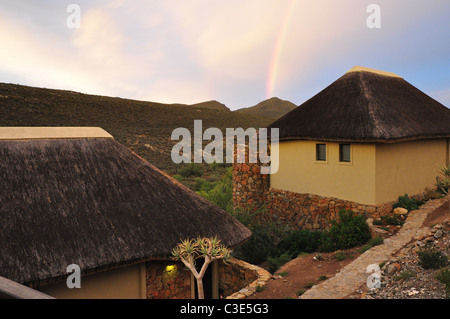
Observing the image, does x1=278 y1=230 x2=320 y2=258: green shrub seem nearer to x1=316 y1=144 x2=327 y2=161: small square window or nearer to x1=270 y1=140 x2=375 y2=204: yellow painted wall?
x1=270 y1=140 x2=375 y2=204: yellow painted wall

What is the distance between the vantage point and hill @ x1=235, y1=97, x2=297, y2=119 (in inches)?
4272

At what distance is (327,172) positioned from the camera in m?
13.8

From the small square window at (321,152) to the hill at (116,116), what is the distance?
19.9m

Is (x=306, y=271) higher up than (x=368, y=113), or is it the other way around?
(x=368, y=113)

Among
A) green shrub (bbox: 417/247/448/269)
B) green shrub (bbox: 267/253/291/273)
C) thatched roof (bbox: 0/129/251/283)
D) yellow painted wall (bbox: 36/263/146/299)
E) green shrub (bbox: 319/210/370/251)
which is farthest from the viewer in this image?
green shrub (bbox: 319/210/370/251)

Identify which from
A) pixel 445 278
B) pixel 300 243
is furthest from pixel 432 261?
pixel 300 243

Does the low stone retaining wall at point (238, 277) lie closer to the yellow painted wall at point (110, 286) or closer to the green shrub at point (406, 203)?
the yellow painted wall at point (110, 286)

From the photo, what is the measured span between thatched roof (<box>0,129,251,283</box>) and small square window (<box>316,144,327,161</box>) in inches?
266

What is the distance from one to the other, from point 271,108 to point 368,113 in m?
102

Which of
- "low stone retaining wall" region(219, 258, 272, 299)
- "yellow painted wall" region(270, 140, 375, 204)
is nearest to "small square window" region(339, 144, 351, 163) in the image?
"yellow painted wall" region(270, 140, 375, 204)

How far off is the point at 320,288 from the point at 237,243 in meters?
2.32

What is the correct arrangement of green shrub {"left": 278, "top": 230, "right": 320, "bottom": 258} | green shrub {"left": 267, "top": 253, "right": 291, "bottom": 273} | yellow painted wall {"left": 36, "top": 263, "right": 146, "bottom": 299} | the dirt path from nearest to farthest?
yellow painted wall {"left": 36, "top": 263, "right": 146, "bottom": 299} < the dirt path < green shrub {"left": 267, "top": 253, "right": 291, "bottom": 273} < green shrub {"left": 278, "top": 230, "right": 320, "bottom": 258}

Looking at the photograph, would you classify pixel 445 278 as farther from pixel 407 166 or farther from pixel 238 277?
pixel 407 166

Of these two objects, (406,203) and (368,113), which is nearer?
(368,113)
